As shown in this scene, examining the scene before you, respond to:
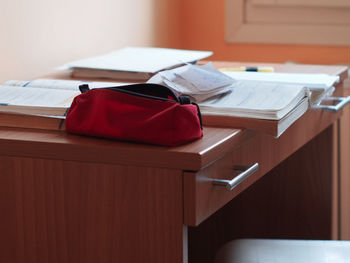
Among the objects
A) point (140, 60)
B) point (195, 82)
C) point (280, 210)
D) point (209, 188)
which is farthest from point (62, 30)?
point (209, 188)

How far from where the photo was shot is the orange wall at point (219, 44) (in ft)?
7.22

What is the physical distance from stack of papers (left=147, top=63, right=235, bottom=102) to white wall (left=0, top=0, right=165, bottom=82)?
483 mm

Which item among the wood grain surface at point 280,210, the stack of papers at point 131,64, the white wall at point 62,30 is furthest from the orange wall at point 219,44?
the stack of papers at point 131,64

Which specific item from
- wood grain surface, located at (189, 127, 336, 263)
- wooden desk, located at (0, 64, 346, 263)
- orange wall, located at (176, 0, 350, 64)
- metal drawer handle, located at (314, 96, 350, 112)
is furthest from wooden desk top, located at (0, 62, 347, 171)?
orange wall, located at (176, 0, 350, 64)

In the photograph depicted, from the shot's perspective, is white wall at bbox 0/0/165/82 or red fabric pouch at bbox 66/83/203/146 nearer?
red fabric pouch at bbox 66/83/203/146

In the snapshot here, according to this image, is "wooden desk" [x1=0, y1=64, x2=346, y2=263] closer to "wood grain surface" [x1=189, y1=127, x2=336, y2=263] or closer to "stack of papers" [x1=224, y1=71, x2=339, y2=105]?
"stack of papers" [x1=224, y1=71, x2=339, y2=105]

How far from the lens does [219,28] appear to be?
7.43 feet

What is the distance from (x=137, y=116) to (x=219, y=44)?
4.68 ft

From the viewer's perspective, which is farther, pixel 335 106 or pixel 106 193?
pixel 335 106

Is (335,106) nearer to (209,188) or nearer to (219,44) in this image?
(209,188)

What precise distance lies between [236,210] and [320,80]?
0.56 m

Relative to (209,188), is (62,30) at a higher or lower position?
higher

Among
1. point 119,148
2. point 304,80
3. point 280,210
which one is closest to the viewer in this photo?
point 119,148

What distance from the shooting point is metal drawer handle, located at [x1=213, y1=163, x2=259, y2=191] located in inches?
36.2
